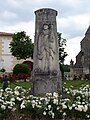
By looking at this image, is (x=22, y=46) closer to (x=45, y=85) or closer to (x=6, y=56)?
(x=6, y=56)

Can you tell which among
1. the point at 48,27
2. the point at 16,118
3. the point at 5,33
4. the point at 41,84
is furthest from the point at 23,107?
the point at 5,33

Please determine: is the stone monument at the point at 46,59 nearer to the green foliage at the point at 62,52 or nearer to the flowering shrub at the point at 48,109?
the flowering shrub at the point at 48,109

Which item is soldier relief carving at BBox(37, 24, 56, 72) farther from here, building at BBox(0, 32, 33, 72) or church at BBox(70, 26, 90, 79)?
building at BBox(0, 32, 33, 72)

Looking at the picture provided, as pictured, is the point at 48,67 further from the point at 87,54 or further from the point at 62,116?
the point at 87,54

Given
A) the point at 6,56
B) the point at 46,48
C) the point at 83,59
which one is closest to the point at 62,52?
the point at 83,59

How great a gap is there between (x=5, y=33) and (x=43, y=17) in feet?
152

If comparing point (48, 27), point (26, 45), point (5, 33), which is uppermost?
point (5, 33)

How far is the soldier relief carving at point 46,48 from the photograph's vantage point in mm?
9989

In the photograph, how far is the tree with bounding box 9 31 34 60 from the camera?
132 ft

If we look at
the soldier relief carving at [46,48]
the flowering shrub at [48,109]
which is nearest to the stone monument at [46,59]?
the soldier relief carving at [46,48]

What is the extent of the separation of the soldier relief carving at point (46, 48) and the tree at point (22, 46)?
2988 centimetres

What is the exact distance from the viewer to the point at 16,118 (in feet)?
21.0

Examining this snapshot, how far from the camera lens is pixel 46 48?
1002 cm

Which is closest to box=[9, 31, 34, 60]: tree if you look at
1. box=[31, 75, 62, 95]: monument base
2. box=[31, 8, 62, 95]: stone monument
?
box=[31, 8, 62, 95]: stone monument
